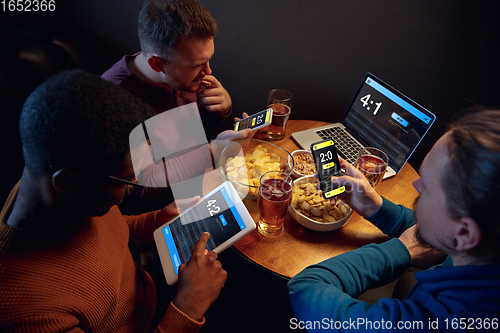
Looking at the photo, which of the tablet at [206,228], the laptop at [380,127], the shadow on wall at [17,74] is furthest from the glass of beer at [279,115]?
the shadow on wall at [17,74]

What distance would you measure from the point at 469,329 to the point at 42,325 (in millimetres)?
893

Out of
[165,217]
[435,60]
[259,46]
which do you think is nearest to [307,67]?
[259,46]

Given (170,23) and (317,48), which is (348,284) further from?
(317,48)

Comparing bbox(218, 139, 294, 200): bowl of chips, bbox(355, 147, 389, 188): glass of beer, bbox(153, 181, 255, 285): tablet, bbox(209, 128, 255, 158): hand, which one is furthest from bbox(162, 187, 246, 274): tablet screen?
bbox(355, 147, 389, 188): glass of beer

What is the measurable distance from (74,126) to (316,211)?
2.48 ft

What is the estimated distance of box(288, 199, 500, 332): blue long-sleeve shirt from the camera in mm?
553

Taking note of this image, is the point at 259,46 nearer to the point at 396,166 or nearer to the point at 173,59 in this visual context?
the point at 173,59

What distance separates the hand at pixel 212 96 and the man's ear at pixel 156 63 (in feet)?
0.89

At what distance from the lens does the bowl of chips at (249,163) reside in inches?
41.3

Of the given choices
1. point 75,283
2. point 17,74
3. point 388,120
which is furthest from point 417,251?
point 17,74

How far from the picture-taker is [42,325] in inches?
24.0

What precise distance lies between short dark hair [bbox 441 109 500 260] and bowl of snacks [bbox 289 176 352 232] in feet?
1.22

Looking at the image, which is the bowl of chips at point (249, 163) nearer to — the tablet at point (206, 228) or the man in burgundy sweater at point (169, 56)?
the tablet at point (206, 228)

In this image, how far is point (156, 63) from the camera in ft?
4.10
